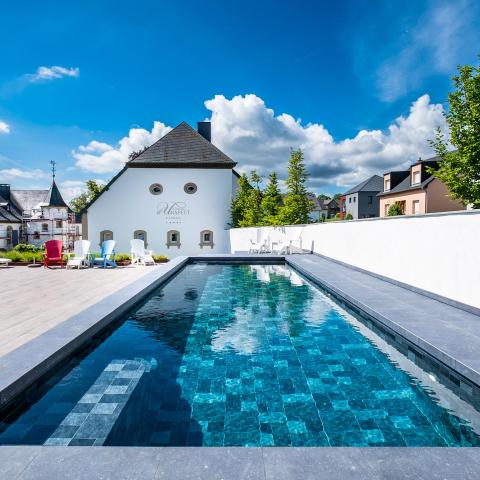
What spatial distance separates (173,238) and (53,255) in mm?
14174

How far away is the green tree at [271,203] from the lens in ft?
84.7

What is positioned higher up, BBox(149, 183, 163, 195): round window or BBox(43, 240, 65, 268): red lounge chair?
BBox(149, 183, 163, 195): round window

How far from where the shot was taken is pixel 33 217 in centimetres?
5353

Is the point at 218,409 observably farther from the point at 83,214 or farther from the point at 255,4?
the point at 83,214

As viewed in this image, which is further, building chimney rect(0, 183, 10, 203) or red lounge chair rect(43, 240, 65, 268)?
building chimney rect(0, 183, 10, 203)

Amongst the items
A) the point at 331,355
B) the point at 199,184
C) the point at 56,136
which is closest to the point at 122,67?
the point at 56,136

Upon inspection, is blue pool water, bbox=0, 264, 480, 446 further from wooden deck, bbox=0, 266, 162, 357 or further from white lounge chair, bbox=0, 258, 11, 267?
white lounge chair, bbox=0, 258, 11, 267

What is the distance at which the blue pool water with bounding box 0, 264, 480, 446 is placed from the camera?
273 cm

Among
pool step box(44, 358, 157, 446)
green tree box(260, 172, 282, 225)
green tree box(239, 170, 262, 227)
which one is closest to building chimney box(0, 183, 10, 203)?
green tree box(239, 170, 262, 227)

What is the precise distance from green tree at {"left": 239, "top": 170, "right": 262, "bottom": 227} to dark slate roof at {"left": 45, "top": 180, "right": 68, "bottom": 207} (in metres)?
41.2

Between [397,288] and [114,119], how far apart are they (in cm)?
3060

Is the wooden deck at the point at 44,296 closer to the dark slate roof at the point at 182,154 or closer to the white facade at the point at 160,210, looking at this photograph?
the white facade at the point at 160,210

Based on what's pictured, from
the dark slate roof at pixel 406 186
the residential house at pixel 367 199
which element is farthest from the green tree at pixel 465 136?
the residential house at pixel 367 199

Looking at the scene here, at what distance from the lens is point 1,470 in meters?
1.93
